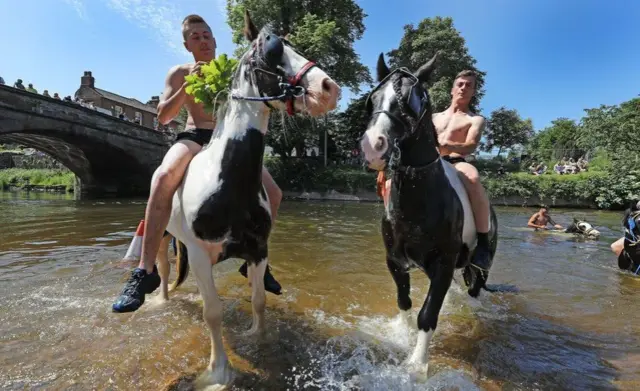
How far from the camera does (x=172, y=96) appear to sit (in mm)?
3834

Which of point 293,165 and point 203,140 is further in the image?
point 293,165

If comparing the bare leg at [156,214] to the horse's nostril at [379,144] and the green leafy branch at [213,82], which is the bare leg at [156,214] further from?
the horse's nostril at [379,144]

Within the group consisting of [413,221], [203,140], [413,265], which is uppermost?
[203,140]

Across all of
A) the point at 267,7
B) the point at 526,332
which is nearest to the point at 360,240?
the point at 526,332

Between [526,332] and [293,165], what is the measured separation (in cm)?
2962

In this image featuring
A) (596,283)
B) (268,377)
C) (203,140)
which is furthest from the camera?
(596,283)

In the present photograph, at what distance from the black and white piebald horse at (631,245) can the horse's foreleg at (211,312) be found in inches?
322

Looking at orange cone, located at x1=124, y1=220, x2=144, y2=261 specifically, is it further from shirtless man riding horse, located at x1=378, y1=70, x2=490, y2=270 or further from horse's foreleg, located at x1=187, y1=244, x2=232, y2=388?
shirtless man riding horse, located at x1=378, y1=70, x2=490, y2=270

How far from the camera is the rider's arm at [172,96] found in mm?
3787

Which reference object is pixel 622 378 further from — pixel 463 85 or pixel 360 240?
pixel 360 240

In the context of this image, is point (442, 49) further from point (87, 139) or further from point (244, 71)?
point (244, 71)

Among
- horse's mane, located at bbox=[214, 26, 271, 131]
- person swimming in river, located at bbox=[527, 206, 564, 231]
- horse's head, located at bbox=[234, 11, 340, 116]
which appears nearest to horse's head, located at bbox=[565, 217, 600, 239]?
person swimming in river, located at bbox=[527, 206, 564, 231]

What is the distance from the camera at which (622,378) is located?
338 cm

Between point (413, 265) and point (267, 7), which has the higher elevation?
point (267, 7)
